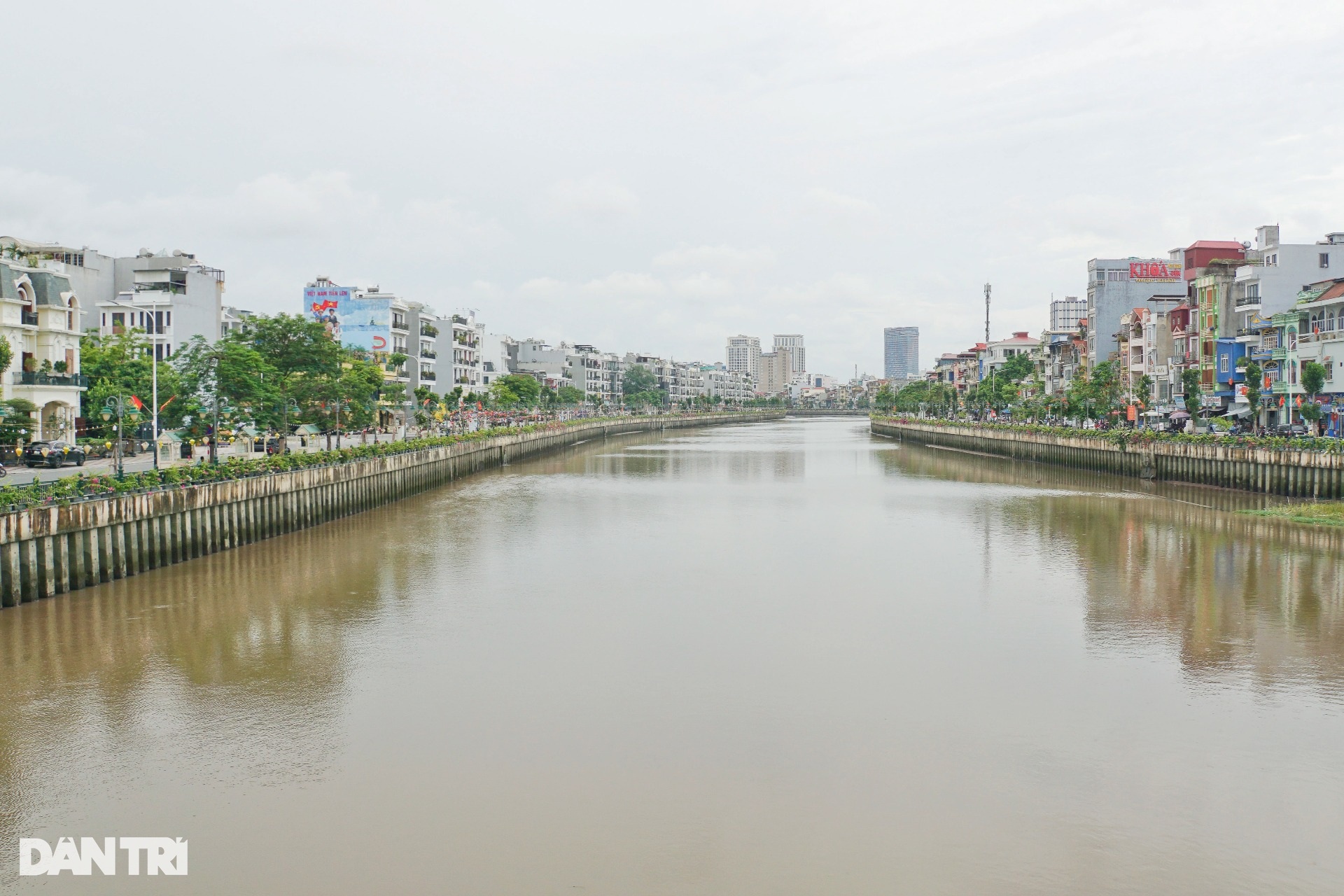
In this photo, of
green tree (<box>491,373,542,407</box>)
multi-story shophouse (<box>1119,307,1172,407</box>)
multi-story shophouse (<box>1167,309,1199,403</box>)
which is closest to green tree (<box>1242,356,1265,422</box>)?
multi-story shophouse (<box>1167,309,1199,403</box>)

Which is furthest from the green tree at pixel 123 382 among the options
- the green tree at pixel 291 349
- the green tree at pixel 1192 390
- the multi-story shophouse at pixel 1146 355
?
the multi-story shophouse at pixel 1146 355

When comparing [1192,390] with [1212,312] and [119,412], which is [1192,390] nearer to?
[1212,312]

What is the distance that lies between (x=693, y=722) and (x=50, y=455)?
3518cm

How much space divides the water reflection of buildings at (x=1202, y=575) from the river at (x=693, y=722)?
7.9 inches

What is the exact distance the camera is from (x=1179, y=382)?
76.2 m

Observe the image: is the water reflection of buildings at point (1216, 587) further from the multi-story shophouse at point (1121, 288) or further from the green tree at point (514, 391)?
the green tree at point (514, 391)

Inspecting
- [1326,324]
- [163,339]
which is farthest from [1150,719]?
[163,339]

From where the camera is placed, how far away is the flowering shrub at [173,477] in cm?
2509

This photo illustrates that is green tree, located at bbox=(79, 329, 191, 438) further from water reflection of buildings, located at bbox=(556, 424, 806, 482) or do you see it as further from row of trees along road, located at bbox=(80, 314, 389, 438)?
water reflection of buildings, located at bbox=(556, 424, 806, 482)

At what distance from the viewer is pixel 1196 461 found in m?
57.3

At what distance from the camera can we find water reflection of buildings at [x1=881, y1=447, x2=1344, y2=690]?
22781mm

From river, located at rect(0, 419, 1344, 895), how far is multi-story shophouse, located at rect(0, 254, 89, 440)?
23.3m

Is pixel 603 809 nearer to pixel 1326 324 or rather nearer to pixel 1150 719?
pixel 1150 719

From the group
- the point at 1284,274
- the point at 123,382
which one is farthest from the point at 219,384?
the point at 1284,274
